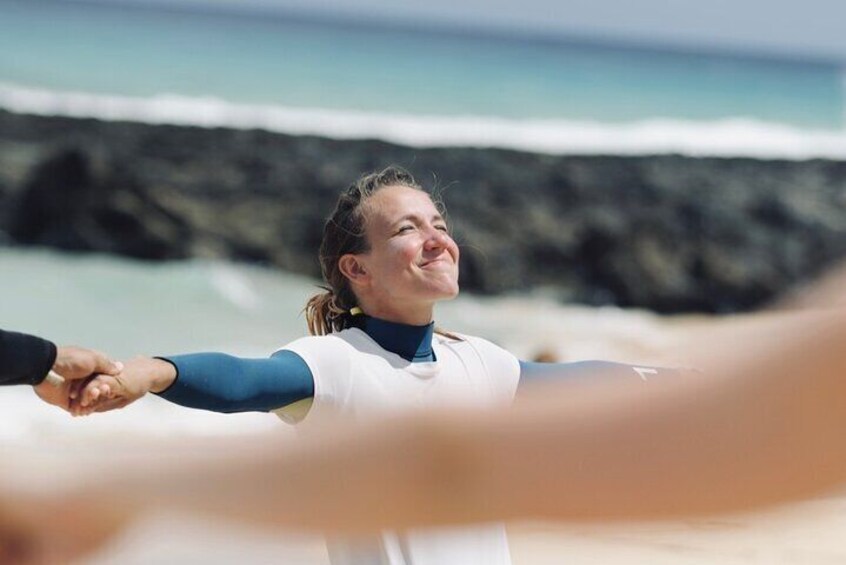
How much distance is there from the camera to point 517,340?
14.0 m

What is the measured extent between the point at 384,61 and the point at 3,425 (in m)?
13.2

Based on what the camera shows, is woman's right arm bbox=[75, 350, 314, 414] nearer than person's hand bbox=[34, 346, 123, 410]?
No

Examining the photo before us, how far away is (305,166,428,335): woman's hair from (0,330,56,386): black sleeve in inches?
45.2

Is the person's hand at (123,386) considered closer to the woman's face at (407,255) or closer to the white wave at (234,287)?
the woman's face at (407,255)

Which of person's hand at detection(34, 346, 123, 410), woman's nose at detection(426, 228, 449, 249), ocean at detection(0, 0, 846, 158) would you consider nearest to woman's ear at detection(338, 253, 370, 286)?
woman's nose at detection(426, 228, 449, 249)

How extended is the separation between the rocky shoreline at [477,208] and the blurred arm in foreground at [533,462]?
14688mm

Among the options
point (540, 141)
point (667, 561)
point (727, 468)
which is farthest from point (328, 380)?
point (540, 141)

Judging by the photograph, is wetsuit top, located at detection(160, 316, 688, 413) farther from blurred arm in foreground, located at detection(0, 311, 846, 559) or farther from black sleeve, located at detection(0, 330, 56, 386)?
blurred arm in foreground, located at detection(0, 311, 846, 559)

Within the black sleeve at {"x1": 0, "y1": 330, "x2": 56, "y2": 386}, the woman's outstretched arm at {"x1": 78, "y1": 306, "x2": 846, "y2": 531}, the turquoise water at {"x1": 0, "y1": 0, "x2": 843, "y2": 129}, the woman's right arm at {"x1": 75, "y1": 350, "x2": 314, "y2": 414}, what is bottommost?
the woman's outstretched arm at {"x1": 78, "y1": 306, "x2": 846, "y2": 531}

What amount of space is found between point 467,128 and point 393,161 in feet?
6.89

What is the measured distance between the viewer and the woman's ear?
1.99 m

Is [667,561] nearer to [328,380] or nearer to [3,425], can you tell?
[328,380]

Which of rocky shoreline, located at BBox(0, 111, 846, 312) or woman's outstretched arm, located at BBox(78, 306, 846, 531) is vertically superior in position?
rocky shoreline, located at BBox(0, 111, 846, 312)

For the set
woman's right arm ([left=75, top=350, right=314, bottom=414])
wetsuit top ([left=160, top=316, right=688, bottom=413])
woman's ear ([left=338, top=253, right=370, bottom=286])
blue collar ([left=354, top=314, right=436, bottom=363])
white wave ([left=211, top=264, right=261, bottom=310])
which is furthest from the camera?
white wave ([left=211, top=264, right=261, bottom=310])
